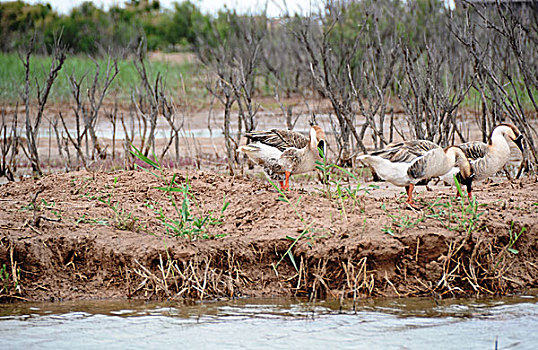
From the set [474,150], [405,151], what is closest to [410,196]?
[405,151]

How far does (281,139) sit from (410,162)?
1533 mm

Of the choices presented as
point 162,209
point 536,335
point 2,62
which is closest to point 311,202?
point 162,209

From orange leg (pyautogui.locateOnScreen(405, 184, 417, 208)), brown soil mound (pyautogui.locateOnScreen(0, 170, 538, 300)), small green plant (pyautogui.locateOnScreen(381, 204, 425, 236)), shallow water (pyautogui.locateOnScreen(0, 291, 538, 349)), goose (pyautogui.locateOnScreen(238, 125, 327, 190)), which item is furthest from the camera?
goose (pyautogui.locateOnScreen(238, 125, 327, 190))

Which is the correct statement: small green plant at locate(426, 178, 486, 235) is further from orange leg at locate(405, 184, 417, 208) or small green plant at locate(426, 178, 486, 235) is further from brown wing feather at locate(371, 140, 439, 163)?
brown wing feather at locate(371, 140, 439, 163)

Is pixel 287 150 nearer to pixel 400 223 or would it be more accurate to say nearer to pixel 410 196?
pixel 410 196

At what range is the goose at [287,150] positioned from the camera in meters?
6.82

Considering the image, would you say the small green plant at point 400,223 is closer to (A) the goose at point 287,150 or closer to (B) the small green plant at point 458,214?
(B) the small green plant at point 458,214

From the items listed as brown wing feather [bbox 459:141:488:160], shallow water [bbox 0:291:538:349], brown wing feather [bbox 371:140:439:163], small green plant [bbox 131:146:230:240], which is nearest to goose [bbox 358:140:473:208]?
brown wing feather [bbox 371:140:439:163]

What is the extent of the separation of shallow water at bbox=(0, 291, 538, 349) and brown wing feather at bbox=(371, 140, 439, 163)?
4.85 feet

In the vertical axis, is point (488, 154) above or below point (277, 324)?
above

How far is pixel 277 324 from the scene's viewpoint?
4590 millimetres

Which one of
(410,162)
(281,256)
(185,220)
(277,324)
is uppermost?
(410,162)

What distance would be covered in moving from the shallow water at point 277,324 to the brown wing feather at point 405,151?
1.48m

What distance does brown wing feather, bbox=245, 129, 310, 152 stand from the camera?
271 inches
